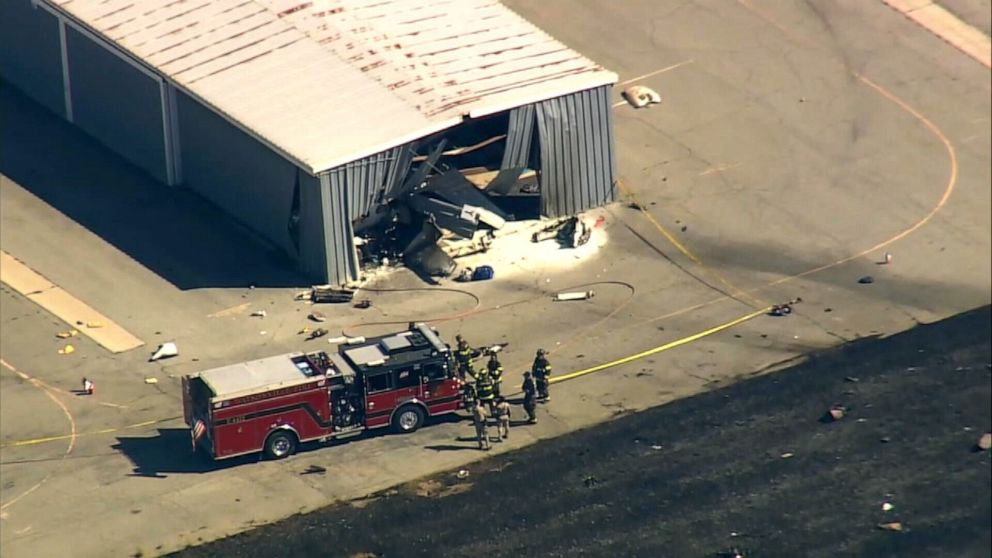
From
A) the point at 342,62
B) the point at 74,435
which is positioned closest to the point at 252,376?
the point at 74,435

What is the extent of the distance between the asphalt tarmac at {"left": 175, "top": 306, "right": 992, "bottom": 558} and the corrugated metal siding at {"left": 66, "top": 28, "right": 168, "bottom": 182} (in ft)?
59.2

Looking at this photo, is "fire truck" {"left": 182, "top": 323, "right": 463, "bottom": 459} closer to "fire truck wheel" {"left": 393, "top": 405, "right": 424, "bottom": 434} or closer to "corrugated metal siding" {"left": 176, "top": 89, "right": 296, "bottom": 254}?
"fire truck wheel" {"left": 393, "top": 405, "right": 424, "bottom": 434}

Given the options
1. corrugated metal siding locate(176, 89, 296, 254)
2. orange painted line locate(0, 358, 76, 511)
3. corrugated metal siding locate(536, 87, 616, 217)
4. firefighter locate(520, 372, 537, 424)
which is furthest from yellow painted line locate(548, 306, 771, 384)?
orange painted line locate(0, 358, 76, 511)

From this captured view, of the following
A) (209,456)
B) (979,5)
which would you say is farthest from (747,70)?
(209,456)

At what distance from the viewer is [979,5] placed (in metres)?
73.6

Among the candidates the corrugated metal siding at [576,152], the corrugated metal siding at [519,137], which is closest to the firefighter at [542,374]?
the corrugated metal siding at [519,137]

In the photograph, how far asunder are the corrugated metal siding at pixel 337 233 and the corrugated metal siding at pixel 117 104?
752 cm

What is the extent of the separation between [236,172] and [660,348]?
13.6 metres

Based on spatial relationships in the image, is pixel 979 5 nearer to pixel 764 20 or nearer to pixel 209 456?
pixel 764 20

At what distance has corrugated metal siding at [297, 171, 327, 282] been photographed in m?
62.7

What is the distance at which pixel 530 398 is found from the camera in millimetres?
57188

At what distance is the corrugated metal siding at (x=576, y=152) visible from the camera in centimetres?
6638

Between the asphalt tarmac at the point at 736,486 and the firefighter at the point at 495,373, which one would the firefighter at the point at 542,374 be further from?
the asphalt tarmac at the point at 736,486

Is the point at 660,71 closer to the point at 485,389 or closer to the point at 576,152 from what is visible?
the point at 576,152
